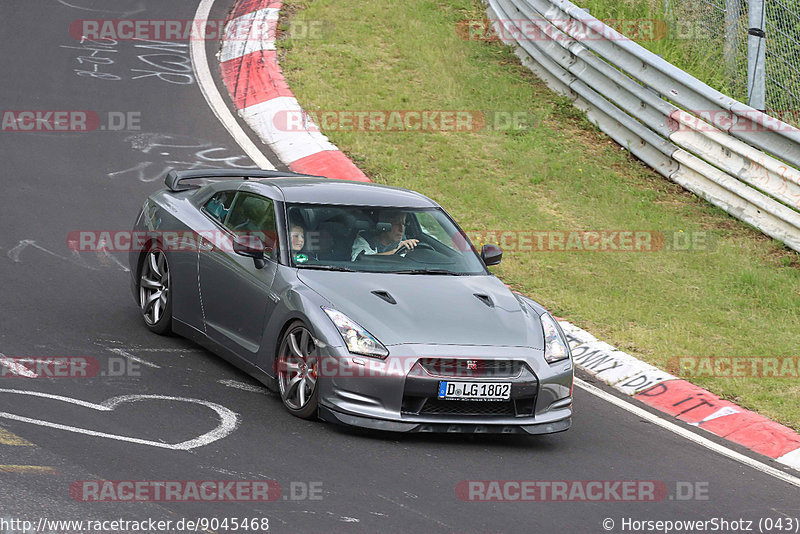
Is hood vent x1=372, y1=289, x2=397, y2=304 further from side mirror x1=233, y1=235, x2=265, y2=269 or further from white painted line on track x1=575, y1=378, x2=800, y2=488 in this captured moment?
white painted line on track x1=575, y1=378, x2=800, y2=488

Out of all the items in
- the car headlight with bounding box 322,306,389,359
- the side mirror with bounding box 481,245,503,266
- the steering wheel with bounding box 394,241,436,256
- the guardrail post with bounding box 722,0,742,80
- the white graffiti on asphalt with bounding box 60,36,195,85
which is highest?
the guardrail post with bounding box 722,0,742,80

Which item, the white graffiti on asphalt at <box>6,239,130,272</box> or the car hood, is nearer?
the car hood

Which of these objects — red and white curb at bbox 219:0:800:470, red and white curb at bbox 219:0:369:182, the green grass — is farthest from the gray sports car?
red and white curb at bbox 219:0:369:182

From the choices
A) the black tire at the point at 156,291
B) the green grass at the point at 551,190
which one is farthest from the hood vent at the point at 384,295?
the green grass at the point at 551,190

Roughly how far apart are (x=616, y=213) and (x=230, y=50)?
6747 millimetres

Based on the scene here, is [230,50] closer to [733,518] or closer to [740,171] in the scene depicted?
[740,171]

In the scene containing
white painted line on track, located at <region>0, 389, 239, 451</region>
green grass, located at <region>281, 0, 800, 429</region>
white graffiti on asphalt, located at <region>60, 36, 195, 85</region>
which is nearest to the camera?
white painted line on track, located at <region>0, 389, 239, 451</region>

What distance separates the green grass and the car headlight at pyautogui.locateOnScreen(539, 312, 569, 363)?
1840mm

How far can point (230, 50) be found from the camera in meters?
16.2

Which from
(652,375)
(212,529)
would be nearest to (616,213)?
(652,375)

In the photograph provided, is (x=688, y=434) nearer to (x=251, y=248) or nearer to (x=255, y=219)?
(x=251, y=248)

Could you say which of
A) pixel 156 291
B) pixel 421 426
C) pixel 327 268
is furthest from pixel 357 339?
pixel 156 291

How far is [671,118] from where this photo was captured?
13078 millimetres

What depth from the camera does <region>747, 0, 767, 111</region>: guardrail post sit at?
38.4ft
